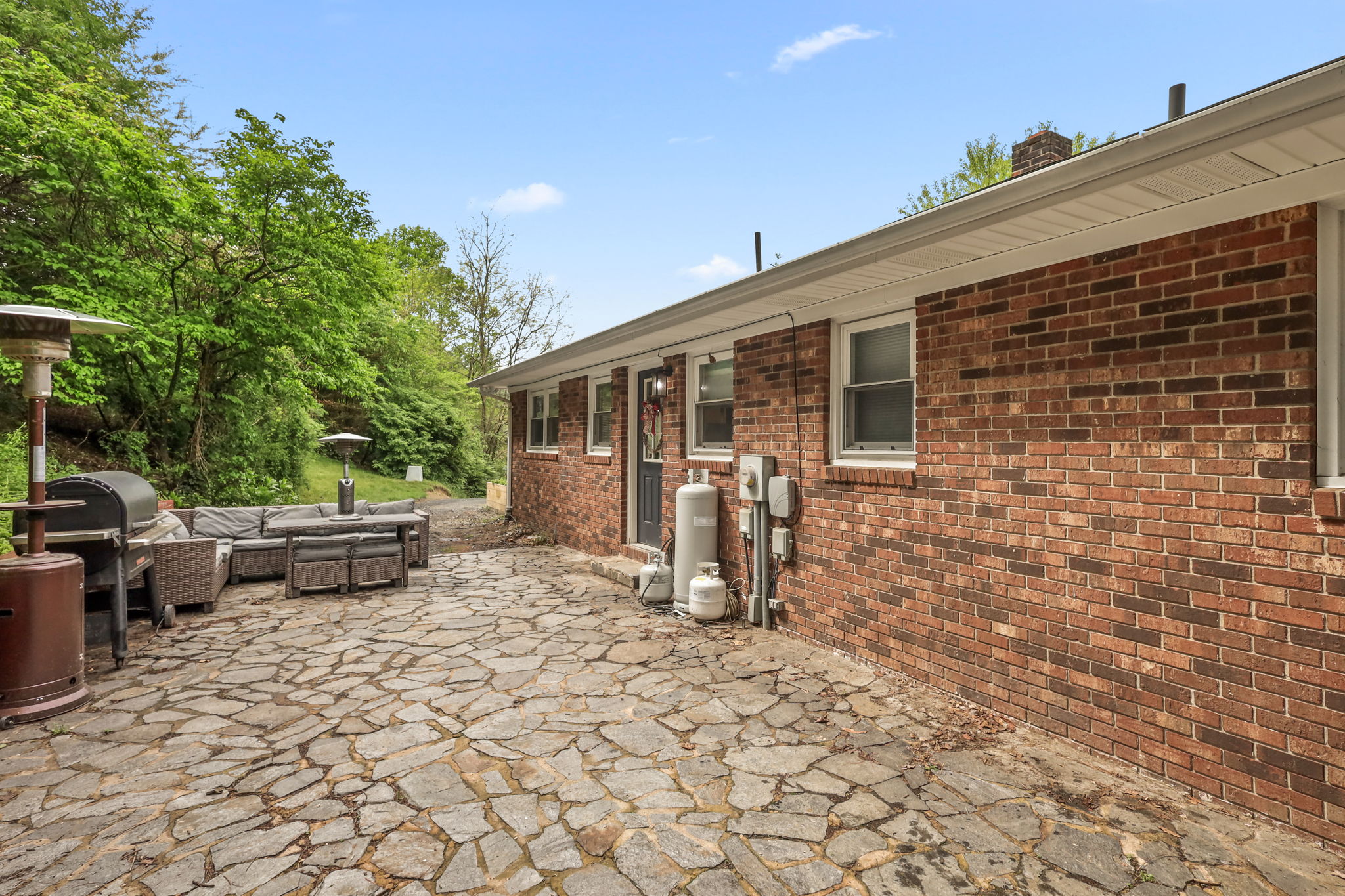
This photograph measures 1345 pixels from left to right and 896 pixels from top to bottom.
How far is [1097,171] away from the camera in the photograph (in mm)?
2328

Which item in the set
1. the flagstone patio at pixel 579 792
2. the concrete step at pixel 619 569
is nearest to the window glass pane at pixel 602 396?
the concrete step at pixel 619 569

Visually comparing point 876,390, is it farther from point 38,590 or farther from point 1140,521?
point 38,590

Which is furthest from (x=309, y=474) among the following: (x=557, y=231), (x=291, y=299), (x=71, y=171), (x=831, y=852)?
(x=831, y=852)

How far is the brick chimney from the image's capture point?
479 cm

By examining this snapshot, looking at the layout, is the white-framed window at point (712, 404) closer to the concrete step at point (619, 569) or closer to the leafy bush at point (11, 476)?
the concrete step at point (619, 569)

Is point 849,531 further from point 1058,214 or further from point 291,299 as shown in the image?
point 291,299

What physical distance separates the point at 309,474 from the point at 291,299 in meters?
6.53

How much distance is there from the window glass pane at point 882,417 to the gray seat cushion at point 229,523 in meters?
7.00

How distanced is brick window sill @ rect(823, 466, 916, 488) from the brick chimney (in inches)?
98.0

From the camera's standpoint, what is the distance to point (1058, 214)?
2.76 metres

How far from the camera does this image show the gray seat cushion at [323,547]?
21.3 ft

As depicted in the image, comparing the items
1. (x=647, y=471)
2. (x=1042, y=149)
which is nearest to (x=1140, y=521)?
(x=1042, y=149)

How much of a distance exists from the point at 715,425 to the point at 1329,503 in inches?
185

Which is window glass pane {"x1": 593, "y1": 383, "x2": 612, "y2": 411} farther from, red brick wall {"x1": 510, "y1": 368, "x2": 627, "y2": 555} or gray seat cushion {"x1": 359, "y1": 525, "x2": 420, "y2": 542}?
gray seat cushion {"x1": 359, "y1": 525, "x2": 420, "y2": 542}
